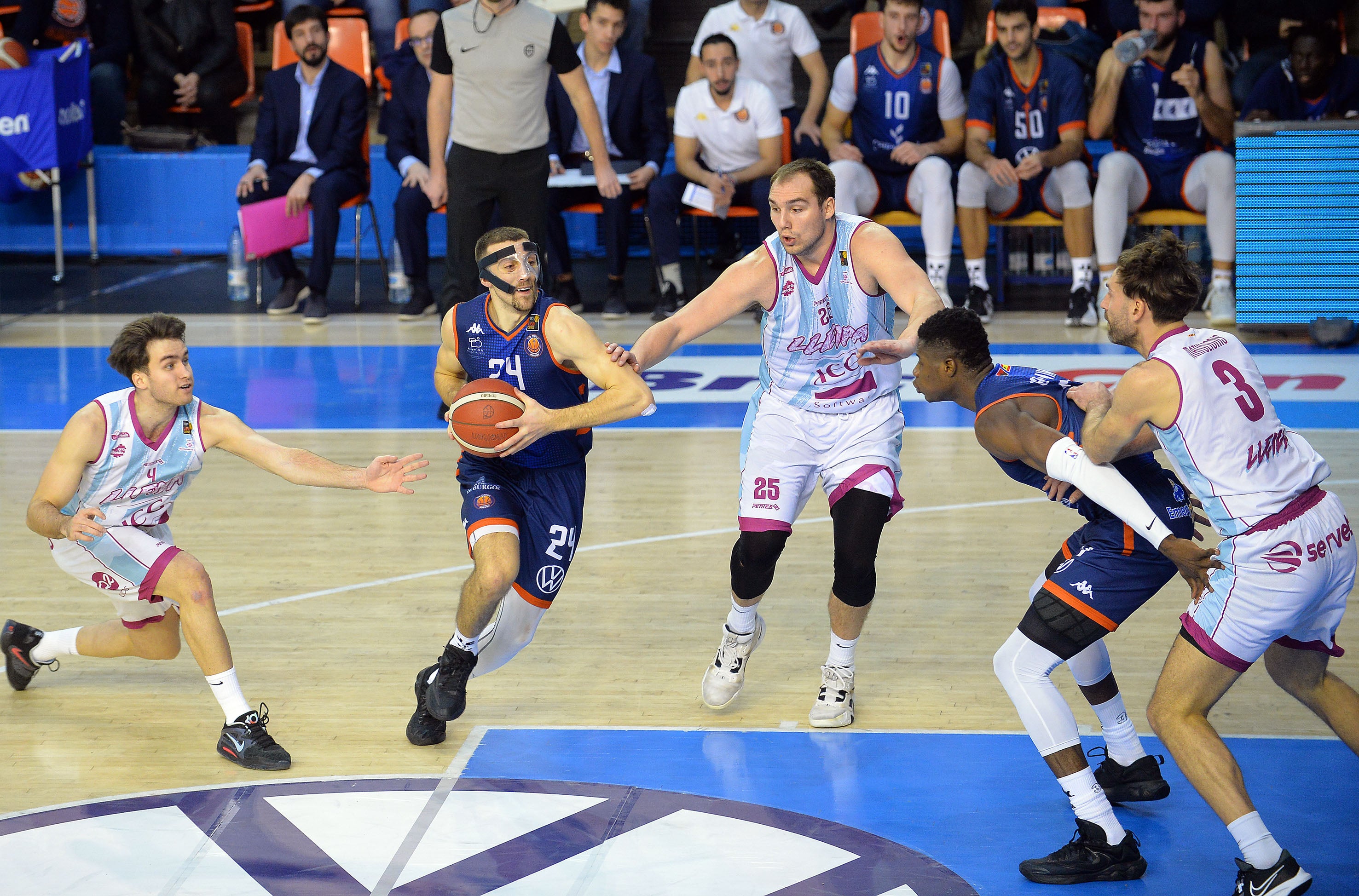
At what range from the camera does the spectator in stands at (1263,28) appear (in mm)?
12031

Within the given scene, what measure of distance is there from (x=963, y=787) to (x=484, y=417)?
1.77m

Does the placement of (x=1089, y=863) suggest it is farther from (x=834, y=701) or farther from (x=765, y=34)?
(x=765, y=34)

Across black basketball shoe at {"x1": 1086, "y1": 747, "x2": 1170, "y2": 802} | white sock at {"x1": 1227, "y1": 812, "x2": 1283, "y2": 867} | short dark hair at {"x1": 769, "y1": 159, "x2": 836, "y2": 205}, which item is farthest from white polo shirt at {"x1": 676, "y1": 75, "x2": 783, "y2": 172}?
white sock at {"x1": 1227, "y1": 812, "x2": 1283, "y2": 867}

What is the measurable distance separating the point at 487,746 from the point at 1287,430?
7.95 ft

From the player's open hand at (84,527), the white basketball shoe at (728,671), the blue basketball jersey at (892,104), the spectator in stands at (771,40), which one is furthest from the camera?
the spectator in stands at (771,40)

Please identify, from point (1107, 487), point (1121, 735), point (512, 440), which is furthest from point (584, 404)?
point (1121, 735)

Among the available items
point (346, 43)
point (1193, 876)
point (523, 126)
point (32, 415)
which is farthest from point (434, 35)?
point (1193, 876)

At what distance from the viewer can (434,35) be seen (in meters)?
8.52

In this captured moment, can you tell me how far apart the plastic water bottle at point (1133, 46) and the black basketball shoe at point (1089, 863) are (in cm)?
827

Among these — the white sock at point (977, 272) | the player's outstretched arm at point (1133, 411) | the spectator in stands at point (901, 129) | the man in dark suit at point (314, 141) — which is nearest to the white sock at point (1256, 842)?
the player's outstretched arm at point (1133, 411)

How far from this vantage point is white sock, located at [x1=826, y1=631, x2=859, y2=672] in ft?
15.6

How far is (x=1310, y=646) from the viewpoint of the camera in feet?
12.2

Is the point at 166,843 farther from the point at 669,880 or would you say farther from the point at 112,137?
the point at 112,137

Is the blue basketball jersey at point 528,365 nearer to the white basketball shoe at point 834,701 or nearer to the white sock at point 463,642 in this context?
the white sock at point 463,642
